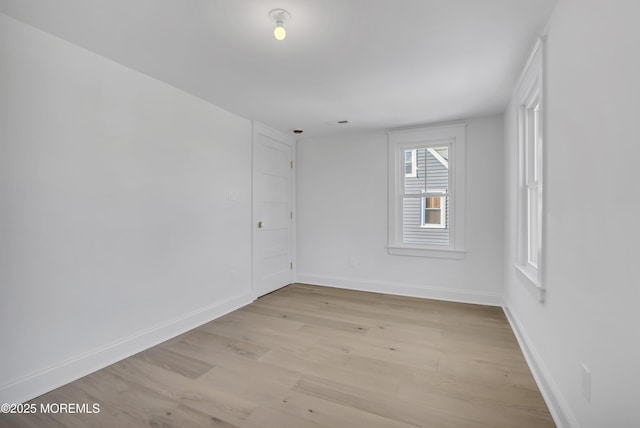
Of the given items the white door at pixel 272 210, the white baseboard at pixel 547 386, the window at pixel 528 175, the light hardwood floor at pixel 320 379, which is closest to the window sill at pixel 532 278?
the window at pixel 528 175

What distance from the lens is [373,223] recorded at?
437 cm

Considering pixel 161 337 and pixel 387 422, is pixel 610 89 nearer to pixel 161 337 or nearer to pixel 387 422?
pixel 387 422

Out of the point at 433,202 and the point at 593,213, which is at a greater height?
the point at 433,202

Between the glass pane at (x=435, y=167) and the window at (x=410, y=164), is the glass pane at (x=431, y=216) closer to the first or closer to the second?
the glass pane at (x=435, y=167)

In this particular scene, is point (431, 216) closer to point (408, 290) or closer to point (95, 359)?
point (408, 290)

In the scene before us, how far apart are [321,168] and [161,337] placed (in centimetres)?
309

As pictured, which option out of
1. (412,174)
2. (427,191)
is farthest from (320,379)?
(412,174)

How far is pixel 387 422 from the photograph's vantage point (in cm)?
169

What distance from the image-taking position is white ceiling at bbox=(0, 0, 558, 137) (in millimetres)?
1730

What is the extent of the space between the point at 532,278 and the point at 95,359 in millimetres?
3318

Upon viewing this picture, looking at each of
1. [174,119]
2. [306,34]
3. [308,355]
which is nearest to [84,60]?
[174,119]

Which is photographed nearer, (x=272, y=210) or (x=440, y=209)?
(x=440, y=209)

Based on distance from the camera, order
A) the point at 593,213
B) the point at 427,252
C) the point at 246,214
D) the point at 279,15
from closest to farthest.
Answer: the point at 593,213 → the point at 279,15 → the point at 246,214 → the point at 427,252

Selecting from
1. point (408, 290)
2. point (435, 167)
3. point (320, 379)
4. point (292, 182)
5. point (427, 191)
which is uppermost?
point (435, 167)
